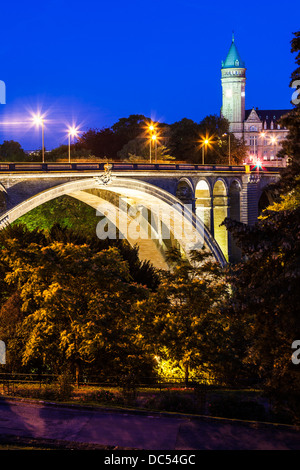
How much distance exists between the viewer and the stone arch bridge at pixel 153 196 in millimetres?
35875

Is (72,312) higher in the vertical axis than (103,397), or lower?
higher

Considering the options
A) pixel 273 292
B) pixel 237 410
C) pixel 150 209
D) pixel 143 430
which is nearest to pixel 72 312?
pixel 237 410

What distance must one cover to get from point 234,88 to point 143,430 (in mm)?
169330

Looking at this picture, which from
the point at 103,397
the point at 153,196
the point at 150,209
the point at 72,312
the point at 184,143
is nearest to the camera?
the point at 103,397

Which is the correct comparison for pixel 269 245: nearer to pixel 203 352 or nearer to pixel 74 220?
pixel 203 352

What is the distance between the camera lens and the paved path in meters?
14.5

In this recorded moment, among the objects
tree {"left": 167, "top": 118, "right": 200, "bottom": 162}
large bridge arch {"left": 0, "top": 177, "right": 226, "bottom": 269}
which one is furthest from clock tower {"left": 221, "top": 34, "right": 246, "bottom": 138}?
large bridge arch {"left": 0, "top": 177, "right": 226, "bottom": 269}

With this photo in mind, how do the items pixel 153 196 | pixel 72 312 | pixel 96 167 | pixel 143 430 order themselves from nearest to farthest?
1. pixel 143 430
2. pixel 72 312
3. pixel 96 167
4. pixel 153 196

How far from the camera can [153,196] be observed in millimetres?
47781

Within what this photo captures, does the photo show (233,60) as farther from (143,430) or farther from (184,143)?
(143,430)

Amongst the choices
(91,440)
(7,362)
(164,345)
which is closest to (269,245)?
(91,440)

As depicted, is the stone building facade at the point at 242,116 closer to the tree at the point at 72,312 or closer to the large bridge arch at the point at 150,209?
the large bridge arch at the point at 150,209

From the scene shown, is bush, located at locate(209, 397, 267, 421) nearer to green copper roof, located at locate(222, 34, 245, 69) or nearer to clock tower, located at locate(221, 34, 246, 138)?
clock tower, located at locate(221, 34, 246, 138)

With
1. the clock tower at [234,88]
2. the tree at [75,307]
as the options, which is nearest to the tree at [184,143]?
the tree at [75,307]
